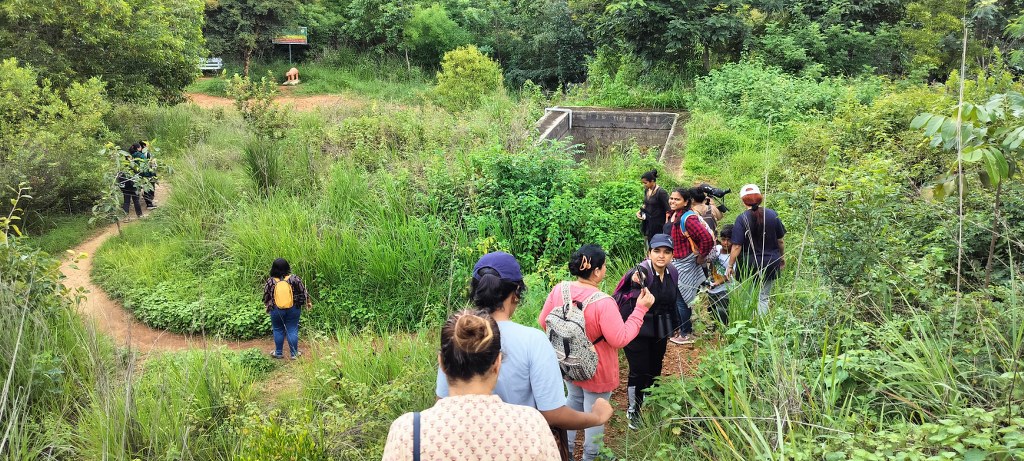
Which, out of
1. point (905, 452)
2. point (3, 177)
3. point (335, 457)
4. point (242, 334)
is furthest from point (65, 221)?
point (905, 452)

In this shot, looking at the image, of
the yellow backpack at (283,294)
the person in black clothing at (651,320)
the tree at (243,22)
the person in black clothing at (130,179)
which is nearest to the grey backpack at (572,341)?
the person in black clothing at (651,320)

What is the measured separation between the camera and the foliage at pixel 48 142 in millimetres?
10867

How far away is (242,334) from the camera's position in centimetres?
776

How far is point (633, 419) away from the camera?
435 centimetres

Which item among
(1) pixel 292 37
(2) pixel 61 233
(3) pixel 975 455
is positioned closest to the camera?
(3) pixel 975 455

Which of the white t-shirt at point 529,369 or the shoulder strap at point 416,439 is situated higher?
the shoulder strap at point 416,439

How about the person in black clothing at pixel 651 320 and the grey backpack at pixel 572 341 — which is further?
the person in black clothing at pixel 651 320

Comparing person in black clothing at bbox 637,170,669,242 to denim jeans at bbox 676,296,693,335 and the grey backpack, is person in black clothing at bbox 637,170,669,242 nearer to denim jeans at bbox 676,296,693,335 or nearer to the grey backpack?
denim jeans at bbox 676,296,693,335

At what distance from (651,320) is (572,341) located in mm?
801

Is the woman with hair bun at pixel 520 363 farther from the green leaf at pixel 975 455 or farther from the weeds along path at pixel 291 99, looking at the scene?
the weeds along path at pixel 291 99

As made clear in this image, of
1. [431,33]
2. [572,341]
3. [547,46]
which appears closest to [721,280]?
[572,341]

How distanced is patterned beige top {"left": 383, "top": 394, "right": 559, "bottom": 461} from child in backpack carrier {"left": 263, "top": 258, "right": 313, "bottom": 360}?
15.6 ft

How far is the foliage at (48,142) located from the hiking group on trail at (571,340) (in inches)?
382

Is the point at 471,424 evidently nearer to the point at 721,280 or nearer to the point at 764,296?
the point at 764,296
